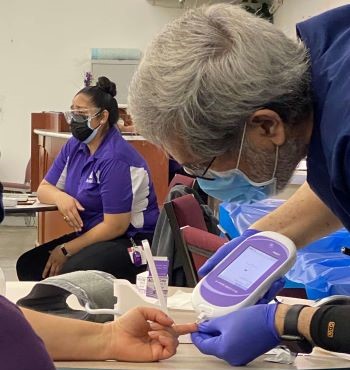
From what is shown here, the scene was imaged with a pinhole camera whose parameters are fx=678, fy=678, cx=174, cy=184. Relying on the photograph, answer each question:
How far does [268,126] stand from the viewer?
1.19 meters

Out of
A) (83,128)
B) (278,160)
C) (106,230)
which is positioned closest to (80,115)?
(83,128)

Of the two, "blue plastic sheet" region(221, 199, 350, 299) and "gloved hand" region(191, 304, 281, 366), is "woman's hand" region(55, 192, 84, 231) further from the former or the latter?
"gloved hand" region(191, 304, 281, 366)

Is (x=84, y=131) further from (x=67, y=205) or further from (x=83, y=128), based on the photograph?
(x=67, y=205)

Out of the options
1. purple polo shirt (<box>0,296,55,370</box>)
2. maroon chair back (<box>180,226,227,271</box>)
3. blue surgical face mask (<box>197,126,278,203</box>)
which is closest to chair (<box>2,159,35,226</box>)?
maroon chair back (<box>180,226,227,271</box>)

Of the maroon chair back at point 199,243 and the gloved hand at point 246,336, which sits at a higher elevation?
the gloved hand at point 246,336

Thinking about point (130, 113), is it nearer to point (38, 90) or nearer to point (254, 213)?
point (254, 213)

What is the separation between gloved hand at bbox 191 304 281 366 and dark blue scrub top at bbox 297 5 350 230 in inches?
9.4

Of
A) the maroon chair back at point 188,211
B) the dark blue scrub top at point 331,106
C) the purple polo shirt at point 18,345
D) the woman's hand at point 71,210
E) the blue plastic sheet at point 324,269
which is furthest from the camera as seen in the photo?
the woman's hand at point 71,210

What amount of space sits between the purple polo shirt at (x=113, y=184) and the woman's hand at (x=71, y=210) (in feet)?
0.12

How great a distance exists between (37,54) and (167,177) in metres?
3.63

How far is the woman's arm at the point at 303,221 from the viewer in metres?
1.60

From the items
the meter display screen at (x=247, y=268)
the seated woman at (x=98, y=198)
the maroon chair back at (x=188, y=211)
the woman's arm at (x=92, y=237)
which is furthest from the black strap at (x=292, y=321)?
the woman's arm at (x=92, y=237)

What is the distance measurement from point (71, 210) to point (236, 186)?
5.61ft

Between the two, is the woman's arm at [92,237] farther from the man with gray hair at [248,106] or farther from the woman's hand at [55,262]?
the man with gray hair at [248,106]
